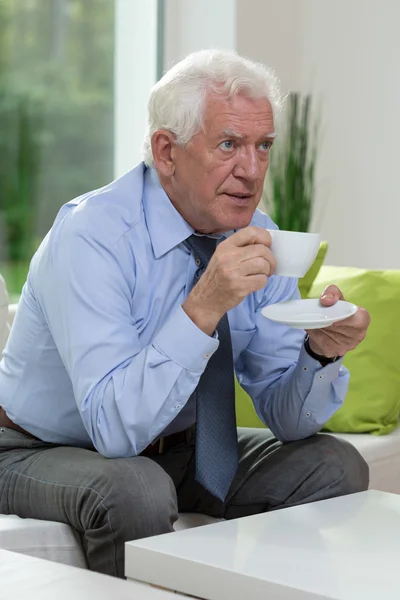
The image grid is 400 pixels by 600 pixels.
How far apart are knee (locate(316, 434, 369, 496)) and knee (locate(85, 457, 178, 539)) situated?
0.36m

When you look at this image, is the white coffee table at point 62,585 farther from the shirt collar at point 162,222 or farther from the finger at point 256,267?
the shirt collar at point 162,222

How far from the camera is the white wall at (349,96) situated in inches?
163

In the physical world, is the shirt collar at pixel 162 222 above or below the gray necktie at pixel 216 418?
above

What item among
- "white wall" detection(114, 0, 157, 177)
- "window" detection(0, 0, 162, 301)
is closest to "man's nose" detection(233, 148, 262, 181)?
"window" detection(0, 0, 162, 301)

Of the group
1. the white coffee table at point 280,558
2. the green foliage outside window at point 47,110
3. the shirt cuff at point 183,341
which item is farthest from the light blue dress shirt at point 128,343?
the green foliage outside window at point 47,110

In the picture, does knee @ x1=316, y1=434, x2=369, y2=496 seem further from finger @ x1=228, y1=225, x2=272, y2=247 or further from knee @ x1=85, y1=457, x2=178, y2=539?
finger @ x1=228, y1=225, x2=272, y2=247

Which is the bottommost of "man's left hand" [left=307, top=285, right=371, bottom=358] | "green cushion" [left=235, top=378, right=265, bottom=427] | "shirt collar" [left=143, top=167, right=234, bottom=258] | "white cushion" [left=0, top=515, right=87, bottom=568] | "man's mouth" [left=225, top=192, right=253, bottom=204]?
"green cushion" [left=235, top=378, right=265, bottom=427]

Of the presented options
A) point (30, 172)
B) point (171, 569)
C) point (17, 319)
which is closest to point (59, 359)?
point (17, 319)

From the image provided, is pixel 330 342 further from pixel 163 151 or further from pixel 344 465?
pixel 163 151

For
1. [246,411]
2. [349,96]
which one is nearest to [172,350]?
[246,411]

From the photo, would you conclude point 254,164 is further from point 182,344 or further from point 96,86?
point 96,86

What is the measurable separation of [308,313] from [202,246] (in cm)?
38

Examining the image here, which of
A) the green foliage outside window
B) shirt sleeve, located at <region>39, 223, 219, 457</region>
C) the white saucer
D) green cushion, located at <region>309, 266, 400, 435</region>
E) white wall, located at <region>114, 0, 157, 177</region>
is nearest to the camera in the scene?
the white saucer

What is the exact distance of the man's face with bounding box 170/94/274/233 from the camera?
1.91 metres
